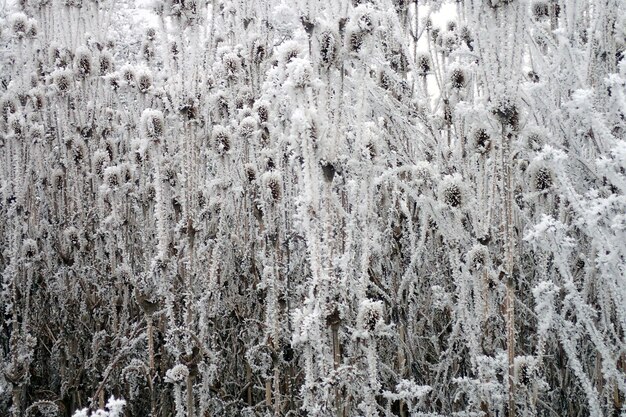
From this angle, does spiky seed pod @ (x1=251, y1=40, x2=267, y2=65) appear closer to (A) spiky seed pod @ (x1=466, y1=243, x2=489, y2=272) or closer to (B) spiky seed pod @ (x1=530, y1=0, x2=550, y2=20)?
(B) spiky seed pod @ (x1=530, y1=0, x2=550, y2=20)

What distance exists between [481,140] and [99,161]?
225 centimetres

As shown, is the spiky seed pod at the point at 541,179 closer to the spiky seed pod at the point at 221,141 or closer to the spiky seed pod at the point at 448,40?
the spiky seed pod at the point at 221,141

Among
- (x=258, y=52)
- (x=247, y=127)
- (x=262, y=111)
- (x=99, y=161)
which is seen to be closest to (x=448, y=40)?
(x=258, y=52)

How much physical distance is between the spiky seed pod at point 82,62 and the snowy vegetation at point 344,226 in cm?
2

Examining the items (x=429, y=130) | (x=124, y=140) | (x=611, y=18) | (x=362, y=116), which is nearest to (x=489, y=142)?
(x=429, y=130)

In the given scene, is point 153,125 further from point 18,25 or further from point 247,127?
Result: point 18,25

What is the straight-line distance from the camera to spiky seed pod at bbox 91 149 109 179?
322cm

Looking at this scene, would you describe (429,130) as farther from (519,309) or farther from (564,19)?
(519,309)

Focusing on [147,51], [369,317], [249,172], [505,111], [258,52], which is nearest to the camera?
[505,111]

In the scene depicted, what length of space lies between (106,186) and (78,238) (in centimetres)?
34

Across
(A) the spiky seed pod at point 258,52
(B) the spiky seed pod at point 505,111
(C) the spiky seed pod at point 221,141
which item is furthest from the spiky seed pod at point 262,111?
(B) the spiky seed pod at point 505,111

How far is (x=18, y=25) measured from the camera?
11.6ft

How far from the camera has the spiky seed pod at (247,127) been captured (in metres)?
2.72

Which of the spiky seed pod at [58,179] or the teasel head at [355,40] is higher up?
the teasel head at [355,40]
